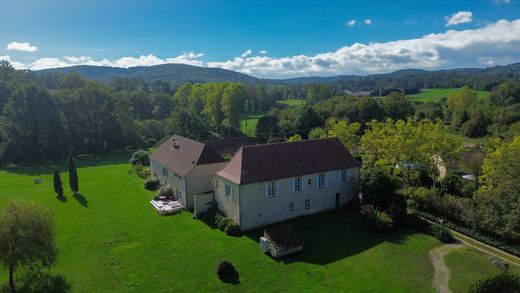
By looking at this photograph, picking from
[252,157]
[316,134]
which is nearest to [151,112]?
[316,134]

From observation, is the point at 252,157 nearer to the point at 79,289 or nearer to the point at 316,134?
the point at 79,289

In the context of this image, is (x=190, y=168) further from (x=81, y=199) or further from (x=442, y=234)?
(x=442, y=234)

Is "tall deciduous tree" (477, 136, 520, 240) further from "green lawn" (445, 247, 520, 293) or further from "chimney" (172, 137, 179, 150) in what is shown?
"chimney" (172, 137, 179, 150)

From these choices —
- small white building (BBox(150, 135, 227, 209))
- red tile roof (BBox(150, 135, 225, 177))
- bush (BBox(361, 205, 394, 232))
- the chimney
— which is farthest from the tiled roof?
bush (BBox(361, 205, 394, 232))

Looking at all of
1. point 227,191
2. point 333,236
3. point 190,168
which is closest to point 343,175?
point 333,236

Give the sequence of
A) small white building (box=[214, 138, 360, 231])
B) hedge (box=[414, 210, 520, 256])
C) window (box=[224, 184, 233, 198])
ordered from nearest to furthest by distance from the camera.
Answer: hedge (box=[414, 210, 520, 256]) → small white building (box=[214, 138, 360, 231]) → window (box=[224, 184, 233, 198])

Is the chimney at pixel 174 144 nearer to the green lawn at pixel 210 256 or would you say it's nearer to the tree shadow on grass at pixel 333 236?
the green lawn at pixel 210 256

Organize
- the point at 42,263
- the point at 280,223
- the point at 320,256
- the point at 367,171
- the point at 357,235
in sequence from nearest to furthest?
the point at 42,263, the point at 320,256, the point at 357,235, the point at 280,223, the point at 367,171
